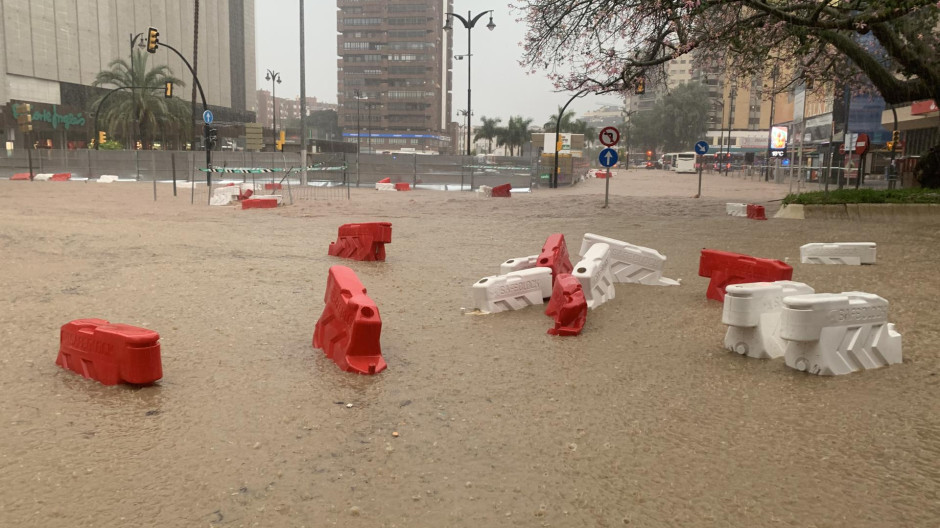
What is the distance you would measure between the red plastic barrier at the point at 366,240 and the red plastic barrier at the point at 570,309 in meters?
4.36

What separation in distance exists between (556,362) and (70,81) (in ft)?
257

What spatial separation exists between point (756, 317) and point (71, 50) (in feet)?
262

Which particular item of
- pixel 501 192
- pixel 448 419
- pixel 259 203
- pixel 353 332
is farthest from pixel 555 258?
pixel 501 192

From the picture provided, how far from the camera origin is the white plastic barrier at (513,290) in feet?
24.2

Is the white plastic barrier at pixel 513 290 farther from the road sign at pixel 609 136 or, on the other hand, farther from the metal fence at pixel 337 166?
the metal fence at pixel 337 166

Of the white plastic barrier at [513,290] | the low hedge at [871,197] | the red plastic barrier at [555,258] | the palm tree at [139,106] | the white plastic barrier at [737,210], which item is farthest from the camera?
the palm tree at [139,106]

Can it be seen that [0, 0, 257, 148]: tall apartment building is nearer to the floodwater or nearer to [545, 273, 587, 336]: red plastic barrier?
the floodwater

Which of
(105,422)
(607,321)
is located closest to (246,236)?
(607,321)

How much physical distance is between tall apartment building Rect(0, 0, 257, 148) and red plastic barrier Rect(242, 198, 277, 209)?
43.6 metres

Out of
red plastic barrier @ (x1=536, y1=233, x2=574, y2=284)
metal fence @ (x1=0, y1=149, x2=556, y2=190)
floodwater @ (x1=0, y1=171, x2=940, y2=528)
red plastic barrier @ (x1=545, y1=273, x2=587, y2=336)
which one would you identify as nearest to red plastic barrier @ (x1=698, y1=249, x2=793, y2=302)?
floodwater @ (x1=0, y1=171, x2=940, y2=528)

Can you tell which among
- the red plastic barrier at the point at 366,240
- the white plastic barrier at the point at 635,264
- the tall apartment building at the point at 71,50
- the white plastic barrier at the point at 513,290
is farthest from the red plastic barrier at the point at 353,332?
the tall apartment building at the point at 71,50

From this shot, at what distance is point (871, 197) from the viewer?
15.8 metres

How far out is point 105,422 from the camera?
4.23m

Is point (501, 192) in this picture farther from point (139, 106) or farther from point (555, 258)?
point (139, 106)
